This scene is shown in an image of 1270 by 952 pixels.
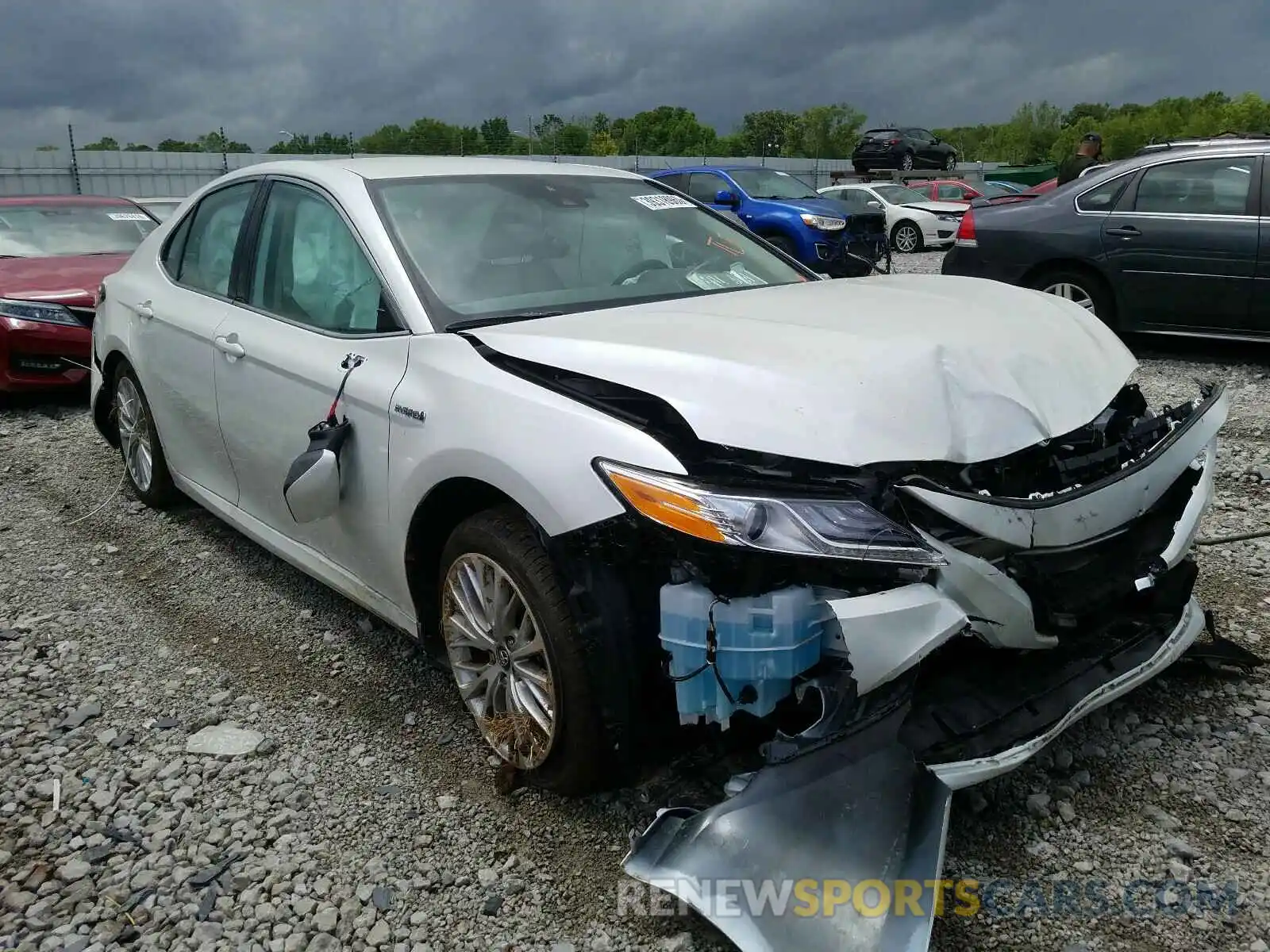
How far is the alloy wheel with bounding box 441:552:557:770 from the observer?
2.55 metres

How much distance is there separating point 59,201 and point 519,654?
26.6ft

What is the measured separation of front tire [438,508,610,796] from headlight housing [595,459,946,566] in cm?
38

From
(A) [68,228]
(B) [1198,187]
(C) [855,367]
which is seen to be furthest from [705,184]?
(C) [855,367]

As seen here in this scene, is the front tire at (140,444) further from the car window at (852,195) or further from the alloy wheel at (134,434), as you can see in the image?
the car window at (852,195)

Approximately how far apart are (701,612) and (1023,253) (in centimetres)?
671

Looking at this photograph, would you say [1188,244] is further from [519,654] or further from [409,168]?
[519,654]

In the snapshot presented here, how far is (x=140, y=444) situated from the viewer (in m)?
4.87

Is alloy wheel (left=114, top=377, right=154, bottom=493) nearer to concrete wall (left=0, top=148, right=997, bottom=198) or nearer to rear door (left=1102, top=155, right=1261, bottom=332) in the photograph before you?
rear door (left=1102, top=155, right=1261, bottom=332)

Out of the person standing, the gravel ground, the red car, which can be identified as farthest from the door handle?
the person standing

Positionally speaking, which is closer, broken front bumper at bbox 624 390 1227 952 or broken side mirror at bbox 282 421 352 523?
broken front bumper at bbox 624 390 1227 952

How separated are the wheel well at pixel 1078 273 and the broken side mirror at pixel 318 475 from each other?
626 centimetres

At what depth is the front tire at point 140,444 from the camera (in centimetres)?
465

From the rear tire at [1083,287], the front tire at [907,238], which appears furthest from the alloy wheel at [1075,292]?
the front tire at [907,238]

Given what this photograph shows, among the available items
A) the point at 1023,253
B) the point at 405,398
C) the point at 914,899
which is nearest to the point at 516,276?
the point at 405,398
